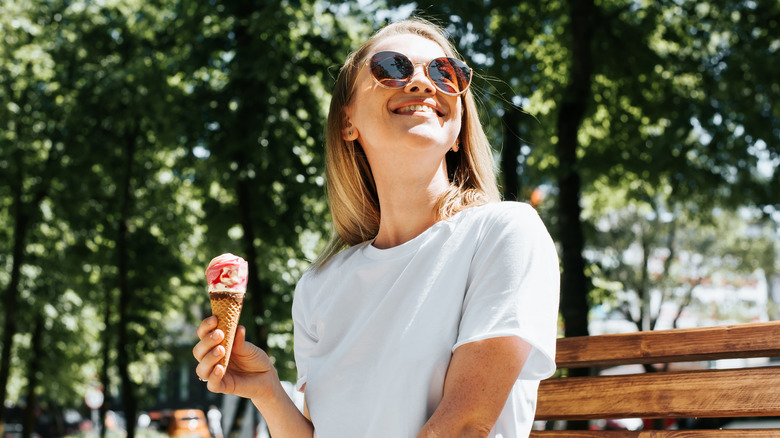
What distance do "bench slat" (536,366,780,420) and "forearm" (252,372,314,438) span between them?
0.99 metres

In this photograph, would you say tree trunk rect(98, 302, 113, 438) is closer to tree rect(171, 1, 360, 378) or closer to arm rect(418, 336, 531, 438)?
tree rect(171, 1, 360, 378)

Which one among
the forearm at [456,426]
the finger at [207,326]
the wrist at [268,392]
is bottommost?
the wrist at [268,392]

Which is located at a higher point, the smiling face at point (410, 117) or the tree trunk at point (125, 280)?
the smiling face at point (410, 117)

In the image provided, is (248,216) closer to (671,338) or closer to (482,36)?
(482,36)

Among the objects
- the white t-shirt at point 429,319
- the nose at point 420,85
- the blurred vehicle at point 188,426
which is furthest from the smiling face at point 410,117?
the blurred vehicle at point 188,426

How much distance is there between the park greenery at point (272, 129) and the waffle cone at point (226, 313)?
13.8 ft

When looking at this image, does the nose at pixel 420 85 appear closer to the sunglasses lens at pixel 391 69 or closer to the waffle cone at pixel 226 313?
the sunglasses lens at pixel 391 69

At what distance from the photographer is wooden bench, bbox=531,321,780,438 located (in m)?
2.37

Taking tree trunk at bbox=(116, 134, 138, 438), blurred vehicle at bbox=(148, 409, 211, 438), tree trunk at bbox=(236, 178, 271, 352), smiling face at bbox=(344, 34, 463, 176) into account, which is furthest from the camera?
blurred vehicle at bbox=(148, 409, 211, 438)

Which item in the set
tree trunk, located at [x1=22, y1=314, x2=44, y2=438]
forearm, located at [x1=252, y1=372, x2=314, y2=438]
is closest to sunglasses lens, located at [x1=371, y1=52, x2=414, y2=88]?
forearm, located at [x1=252, y1=372, x2=314, y2=438]

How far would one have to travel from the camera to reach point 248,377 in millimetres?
2260

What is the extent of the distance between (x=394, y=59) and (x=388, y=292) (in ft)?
2.17

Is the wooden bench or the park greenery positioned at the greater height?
the wooden bench

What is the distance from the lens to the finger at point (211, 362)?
2053 mm
